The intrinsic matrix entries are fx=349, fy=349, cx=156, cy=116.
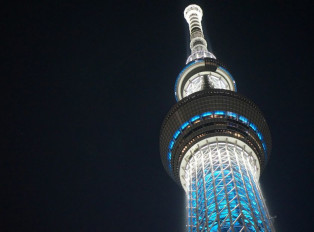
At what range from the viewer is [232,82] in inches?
1651

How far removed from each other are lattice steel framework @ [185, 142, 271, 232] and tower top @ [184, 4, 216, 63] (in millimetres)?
16698

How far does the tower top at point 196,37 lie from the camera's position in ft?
148

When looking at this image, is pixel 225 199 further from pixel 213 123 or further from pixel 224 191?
pixel 213 123

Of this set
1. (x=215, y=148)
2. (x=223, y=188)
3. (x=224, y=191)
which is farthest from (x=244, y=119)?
(x=224, y=191)

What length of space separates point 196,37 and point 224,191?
29.9 m

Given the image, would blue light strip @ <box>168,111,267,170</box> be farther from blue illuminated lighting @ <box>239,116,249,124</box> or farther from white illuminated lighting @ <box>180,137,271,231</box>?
white illuminated lighting @ <box>180,137,271,231</box>

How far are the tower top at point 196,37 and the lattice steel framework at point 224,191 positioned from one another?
16.7 metres

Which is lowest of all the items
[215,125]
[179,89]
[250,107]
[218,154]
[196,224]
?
[196,224]

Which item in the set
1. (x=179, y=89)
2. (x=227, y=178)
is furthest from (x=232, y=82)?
(x=227, y=178)

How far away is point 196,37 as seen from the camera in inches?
1986

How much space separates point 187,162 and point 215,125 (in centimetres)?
424

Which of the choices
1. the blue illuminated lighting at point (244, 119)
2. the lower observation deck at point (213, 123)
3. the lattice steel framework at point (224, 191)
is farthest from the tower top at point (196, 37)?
the lattice steel framework at point (224, 191)

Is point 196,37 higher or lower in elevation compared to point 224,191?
higher

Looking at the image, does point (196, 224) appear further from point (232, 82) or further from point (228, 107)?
point (232, 82)
